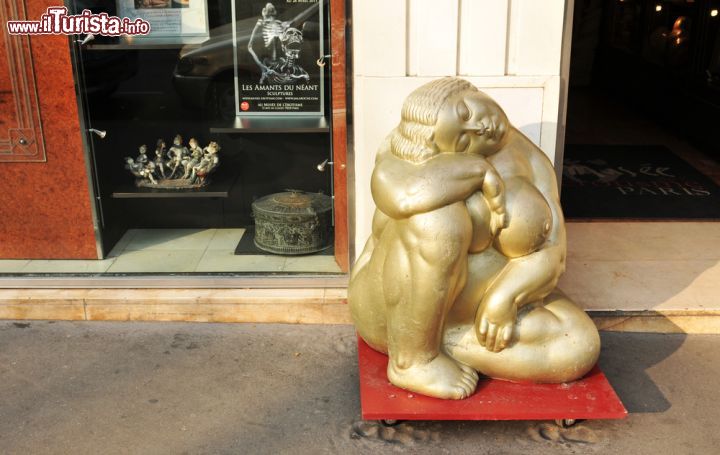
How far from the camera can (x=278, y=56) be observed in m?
4.34

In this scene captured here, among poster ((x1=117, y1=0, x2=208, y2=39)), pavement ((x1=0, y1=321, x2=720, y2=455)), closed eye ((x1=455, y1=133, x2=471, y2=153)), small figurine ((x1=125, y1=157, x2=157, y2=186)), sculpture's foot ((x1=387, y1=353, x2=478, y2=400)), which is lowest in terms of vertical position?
pavement ((x1=0, y1=321, x2=720, y2=455))

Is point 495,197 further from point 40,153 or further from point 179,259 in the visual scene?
point 40,153

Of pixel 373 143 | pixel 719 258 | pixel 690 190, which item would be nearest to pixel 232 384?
pixel 373 143

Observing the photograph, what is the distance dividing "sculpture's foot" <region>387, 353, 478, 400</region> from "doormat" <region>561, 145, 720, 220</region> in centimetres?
271

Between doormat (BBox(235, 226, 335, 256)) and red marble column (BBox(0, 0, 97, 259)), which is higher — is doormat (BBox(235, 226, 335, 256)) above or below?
below

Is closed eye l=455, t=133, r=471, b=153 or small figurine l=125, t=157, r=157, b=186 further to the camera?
small figurine l=125, t=157, r=157, b=186

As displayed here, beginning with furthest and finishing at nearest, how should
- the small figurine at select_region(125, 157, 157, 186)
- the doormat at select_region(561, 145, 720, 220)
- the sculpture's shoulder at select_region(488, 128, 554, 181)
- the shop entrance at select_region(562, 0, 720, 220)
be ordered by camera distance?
the shop entrance at select_region(562, 0, 720, 220) → the doormat at select_region(561, 145, 720, 220) → the small figurine at select_region(125, 157, 157, 186) → the sculpture's shoulder at select_region(488, 128, 554, 181)

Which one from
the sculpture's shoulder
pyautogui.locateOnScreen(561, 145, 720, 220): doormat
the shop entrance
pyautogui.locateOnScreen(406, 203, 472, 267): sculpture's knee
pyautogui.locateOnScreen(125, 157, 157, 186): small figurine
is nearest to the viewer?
pyautogui.locateOnScreen(406, 203, 472, 267): sculpture's knee

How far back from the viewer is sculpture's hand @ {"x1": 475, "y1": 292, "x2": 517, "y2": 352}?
3.23m

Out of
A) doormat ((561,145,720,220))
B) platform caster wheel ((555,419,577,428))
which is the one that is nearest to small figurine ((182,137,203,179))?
platform caster wheel ((555,419,577,428))

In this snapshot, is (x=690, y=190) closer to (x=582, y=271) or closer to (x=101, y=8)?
(x=582, y=271)

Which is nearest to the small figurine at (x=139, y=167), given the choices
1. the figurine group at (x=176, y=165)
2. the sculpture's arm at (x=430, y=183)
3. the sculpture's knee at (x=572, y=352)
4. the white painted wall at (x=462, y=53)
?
the figurine group at (x=176, y=165)

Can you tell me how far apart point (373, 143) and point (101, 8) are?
5.62 ft

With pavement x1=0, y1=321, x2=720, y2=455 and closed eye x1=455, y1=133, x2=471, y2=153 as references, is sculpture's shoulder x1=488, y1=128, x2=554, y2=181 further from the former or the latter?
pavement x1=0, y1=321, x2=720, y2=455
